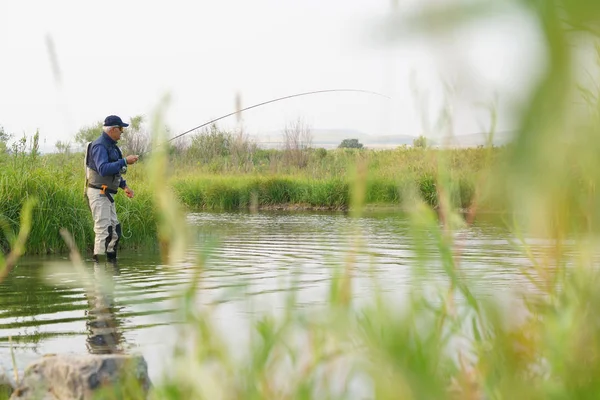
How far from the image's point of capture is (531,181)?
91cm

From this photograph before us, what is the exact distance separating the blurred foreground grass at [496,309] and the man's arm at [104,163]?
9521 mm

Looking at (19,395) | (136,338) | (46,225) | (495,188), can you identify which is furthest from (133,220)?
(495,188)

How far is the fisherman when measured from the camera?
37.8 ft

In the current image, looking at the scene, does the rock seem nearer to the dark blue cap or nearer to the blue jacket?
the blue jacket

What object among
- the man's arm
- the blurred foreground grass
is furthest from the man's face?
the blurred foreground grass

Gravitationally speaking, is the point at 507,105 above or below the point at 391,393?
above

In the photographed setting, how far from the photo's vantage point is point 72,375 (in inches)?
153

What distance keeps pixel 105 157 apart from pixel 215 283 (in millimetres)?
2827

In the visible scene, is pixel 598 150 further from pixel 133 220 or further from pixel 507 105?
pixel 133 220

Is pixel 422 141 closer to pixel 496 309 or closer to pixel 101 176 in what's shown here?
pixel 496 309

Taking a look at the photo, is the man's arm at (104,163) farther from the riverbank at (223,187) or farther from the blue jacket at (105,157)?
the riverbank at (223,187)

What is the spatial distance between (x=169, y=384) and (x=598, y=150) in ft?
4.08

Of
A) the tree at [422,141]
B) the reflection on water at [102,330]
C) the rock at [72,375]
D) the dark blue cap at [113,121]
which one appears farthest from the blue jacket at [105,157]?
the tree at [422,141]

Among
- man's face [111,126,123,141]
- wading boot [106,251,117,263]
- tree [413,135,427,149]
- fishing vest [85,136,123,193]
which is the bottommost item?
wading boot [106,251,117,263]
